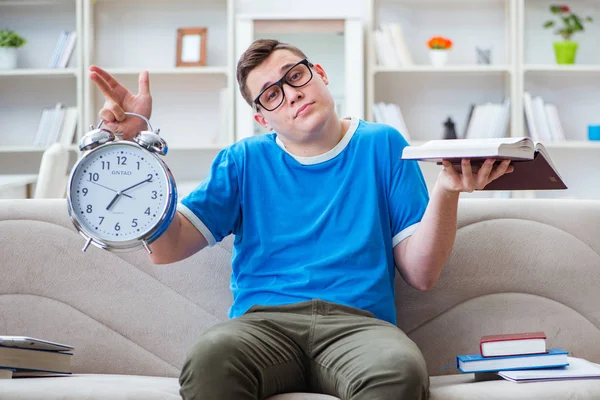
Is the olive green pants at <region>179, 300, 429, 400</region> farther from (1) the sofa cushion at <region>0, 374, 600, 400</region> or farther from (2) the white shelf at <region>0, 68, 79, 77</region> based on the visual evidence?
(2) the white shelf at <region>0, 68, 79, 77</region>

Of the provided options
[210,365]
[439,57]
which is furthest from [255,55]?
[439,57]

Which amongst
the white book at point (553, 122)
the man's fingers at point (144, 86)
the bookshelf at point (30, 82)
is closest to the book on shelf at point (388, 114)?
the white book at point (553, 122)

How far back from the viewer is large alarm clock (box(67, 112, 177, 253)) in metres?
1.50

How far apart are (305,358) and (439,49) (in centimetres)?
366

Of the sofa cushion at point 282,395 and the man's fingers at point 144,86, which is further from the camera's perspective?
the man's fingers at point 144,86

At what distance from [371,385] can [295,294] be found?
369 mm

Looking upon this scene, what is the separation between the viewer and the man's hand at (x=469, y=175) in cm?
142

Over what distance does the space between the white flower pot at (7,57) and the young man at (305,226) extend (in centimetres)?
353

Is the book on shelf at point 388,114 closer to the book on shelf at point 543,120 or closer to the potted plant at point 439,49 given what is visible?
the potted plant at point 439,49

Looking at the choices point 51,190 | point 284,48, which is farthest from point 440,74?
point 284,48

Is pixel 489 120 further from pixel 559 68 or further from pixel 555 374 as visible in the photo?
pixel 555 374

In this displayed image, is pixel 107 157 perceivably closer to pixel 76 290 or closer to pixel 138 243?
pixel 138 243

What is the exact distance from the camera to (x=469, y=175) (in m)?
1.43

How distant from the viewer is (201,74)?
519cm
